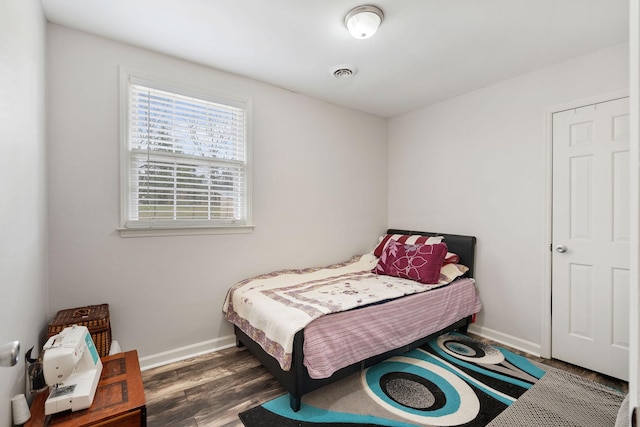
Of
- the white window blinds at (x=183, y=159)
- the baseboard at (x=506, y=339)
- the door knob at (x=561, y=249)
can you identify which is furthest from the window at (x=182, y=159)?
the door knob at (x=561, y=249)

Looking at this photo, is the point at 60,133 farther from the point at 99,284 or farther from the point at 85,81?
the point at 99,284

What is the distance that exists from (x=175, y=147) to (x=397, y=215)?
2.69 metres

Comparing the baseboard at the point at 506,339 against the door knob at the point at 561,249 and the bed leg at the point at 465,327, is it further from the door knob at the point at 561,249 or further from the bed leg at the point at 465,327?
the door knob at the point at 561,249

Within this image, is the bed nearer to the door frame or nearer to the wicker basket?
the door frame

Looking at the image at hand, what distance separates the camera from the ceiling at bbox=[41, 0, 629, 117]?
1.91 meters

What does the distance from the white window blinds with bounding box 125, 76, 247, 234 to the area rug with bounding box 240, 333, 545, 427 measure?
160 cm

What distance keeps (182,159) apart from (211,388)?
5.83 feet

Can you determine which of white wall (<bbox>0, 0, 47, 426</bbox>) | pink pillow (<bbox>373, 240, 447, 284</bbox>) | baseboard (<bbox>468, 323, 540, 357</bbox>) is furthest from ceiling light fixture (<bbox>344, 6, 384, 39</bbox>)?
baseboard (<bbox>468, 323, 540, 357</bbox>)

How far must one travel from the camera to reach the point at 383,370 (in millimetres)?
2352

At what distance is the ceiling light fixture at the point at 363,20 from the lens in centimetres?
190

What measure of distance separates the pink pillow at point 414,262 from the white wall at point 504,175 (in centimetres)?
54

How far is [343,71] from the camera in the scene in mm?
2719

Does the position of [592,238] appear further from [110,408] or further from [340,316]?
[110,408]

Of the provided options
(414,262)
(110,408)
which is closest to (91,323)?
(110,408)
